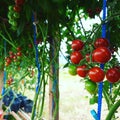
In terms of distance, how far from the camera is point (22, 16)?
1.31 meters

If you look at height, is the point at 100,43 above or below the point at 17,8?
below

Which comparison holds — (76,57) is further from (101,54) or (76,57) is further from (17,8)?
(17,8)

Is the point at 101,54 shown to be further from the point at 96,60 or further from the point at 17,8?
the point at 17,8

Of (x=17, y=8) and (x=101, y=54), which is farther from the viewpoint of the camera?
(x=17, y=8)

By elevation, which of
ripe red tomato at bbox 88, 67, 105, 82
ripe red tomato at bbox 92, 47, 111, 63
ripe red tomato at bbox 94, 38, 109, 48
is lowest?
ripe red tomato at bbox 88, 67, 105, 82

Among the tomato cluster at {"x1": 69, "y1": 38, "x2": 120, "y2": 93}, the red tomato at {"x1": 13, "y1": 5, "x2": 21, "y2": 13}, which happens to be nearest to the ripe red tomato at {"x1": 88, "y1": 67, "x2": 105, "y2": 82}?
the tomato cluster at {"x1": 69, "y1": 38, "x2": 120, "y2": 93}

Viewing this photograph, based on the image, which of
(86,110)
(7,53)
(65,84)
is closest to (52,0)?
(7,53)

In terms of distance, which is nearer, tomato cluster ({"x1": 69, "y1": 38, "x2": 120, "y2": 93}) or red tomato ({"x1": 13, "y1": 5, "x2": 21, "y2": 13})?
tomato cluster ({"x1": 69, "y1": 38, "x2": 120, "y2": 93})

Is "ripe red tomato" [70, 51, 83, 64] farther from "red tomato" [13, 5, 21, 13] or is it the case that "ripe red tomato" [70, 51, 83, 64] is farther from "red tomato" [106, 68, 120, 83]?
"red tomato" [13, 5, 21, 13]

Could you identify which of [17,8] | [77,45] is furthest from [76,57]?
[17,8]

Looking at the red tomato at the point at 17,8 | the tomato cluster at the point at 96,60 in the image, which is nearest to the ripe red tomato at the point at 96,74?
the tomato cluster at the point at 96,60

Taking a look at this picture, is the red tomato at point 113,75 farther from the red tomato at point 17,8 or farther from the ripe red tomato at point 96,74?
the red tomato at point 17,8

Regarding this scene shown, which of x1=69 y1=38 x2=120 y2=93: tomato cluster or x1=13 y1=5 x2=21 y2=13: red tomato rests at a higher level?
x1=13 y1=5 x2=21 y2=13: red tomato

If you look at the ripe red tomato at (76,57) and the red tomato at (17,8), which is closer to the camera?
the ripe red tomato at (76,57)
